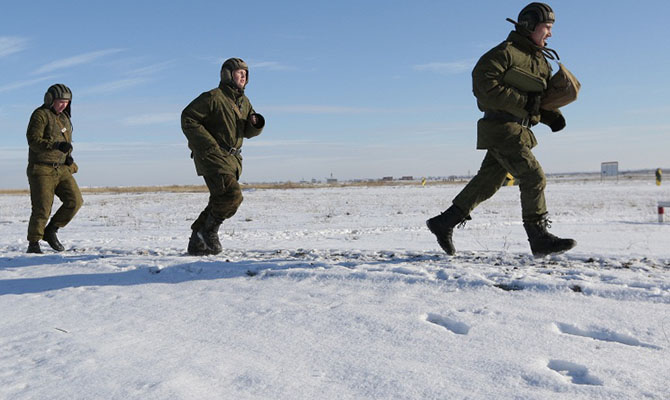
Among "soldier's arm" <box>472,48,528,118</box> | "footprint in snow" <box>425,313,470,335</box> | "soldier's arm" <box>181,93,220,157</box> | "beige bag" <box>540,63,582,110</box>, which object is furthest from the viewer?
"soldier's arm" <box>181,93,220,157</box>

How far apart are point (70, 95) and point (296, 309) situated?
190 inches

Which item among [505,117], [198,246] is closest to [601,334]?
[505,117]

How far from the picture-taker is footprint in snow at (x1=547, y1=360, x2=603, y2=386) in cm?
187

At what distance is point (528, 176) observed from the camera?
4.12m

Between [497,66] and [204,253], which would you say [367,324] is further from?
[204,253]

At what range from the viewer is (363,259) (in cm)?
460

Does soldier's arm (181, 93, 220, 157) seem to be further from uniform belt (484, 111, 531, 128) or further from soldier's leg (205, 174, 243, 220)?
uniform belt (484, 111, 531, 128)

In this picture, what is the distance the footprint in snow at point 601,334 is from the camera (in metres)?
2.27

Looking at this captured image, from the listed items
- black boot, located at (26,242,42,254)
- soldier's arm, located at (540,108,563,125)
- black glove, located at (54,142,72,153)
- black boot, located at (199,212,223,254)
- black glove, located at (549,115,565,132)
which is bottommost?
black boot, located at (26,242,42,254)

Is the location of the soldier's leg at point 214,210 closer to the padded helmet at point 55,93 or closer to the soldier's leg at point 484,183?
the soldier's leg at point 484,183

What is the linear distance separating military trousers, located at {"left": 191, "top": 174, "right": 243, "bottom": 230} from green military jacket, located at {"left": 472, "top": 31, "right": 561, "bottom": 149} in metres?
2.26

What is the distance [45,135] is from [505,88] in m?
5.12

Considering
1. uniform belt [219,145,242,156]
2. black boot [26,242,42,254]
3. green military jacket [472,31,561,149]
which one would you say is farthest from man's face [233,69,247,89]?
black boot [26,242,42,254]

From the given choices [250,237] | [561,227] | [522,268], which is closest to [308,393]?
[522,268]
